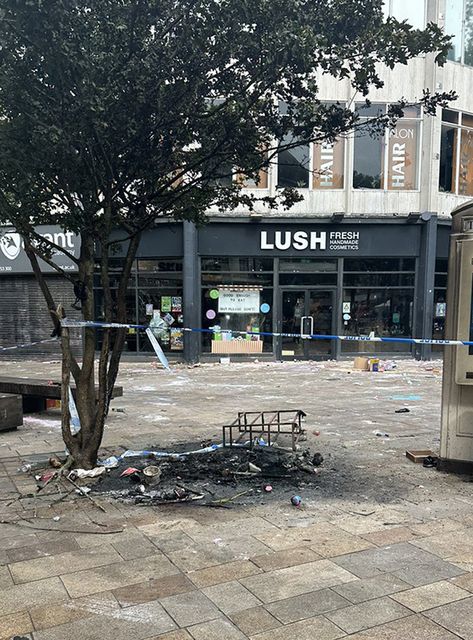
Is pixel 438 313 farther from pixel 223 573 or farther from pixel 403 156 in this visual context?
pixel 223 573

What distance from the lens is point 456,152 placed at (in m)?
17.7

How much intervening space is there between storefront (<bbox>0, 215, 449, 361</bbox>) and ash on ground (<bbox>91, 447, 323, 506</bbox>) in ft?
35.6

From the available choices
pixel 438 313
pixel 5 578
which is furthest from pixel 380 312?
pixel 5 578

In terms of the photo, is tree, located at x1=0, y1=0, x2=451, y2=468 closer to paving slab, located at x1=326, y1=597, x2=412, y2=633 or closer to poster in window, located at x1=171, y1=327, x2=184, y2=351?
paving slab, located at x1=326, y1=597, x2=412, y2=633

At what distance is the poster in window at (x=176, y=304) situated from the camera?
17328 mm

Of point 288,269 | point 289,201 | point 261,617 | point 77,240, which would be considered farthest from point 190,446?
point 77,240

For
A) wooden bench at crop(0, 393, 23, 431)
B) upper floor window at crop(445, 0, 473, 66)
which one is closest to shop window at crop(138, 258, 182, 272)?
wooden bench at crop(0, 393, 23, 431)

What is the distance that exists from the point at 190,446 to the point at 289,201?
3423 mm

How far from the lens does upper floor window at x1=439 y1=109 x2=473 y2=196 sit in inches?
692

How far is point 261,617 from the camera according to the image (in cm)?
316

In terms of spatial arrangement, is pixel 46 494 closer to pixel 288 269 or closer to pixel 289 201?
pixel 289 201

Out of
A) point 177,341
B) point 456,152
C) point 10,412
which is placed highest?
point 456,152

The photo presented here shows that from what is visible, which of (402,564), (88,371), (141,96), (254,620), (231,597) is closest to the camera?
(254,620)

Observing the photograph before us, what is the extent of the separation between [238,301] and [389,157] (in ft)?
22.1
